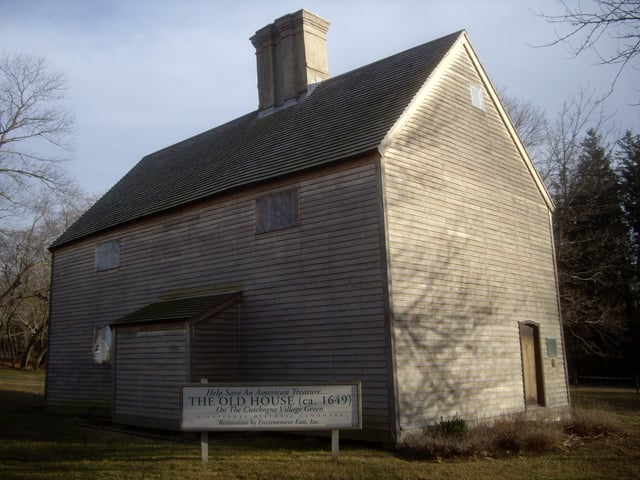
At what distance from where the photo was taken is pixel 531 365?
16.8m

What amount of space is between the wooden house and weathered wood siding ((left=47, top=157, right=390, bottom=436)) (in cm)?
4

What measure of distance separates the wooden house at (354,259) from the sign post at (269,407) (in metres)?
1.97

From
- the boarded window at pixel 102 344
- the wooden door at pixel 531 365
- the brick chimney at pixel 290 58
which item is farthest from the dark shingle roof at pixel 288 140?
the wooden door at pixel 531 365

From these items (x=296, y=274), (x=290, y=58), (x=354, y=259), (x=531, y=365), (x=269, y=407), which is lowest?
(x=269, y=407)

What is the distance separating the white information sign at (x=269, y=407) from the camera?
1059cm

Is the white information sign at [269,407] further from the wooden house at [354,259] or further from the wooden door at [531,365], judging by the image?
the wooden door at [531,365]

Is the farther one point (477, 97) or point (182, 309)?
point (477, 97)

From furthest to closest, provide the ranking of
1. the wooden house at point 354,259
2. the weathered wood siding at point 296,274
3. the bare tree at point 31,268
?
the bare tree at point 31,268 < the wooden house at point 354,259 < the weathered wood siding at point 296,274

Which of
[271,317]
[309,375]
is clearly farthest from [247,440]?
[271,317]

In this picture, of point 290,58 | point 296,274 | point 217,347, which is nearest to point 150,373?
point 217,347

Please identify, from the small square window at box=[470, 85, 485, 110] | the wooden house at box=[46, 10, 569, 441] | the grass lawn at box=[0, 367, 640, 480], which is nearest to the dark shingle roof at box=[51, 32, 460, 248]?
the wooden house at box=[46, 10, 569, 441]

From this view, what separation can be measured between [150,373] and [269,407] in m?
5.79

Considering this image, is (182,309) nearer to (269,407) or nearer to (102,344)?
(269,407)

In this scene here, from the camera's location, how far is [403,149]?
14.1 meters
